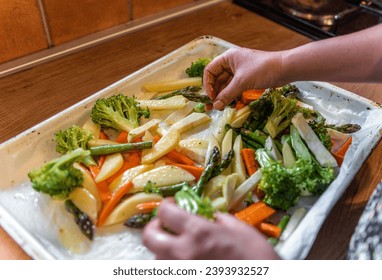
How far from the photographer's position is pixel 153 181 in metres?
1.39

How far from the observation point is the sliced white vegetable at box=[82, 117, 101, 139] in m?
1.58

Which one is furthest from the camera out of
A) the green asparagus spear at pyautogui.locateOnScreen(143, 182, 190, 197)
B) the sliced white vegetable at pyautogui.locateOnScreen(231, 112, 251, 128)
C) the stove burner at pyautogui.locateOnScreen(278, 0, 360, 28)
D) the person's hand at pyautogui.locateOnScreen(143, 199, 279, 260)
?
the stove burner at pyautogui.locateOnScreen(278, 0, 360, 28)

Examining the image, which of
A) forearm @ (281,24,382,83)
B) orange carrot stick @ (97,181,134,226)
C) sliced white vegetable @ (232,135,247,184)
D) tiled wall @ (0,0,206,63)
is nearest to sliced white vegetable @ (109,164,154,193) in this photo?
orange carrot stick @ (97,181,134,226)

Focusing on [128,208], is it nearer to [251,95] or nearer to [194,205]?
[194,205]

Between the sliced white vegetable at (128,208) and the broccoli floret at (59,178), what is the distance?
6.3 inches

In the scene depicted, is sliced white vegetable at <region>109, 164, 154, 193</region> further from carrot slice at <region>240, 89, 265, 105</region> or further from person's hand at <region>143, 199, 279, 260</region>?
carrot slice at <region>240, 89, 265, 105</region>

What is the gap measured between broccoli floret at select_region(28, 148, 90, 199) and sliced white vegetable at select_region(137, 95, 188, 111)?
482 mm

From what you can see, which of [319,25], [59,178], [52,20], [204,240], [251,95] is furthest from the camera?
[319,25]

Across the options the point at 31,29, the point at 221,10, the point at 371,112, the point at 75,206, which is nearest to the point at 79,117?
the point at 75,206

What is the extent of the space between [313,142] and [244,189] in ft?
1.20

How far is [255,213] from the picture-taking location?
51.3 inches

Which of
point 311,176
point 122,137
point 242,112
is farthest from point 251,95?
point 122,137

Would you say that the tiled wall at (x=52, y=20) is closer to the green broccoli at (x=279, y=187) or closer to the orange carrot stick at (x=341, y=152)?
the green broccoli at (x=279, y=187)

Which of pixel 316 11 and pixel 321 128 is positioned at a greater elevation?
pixel 316 11
